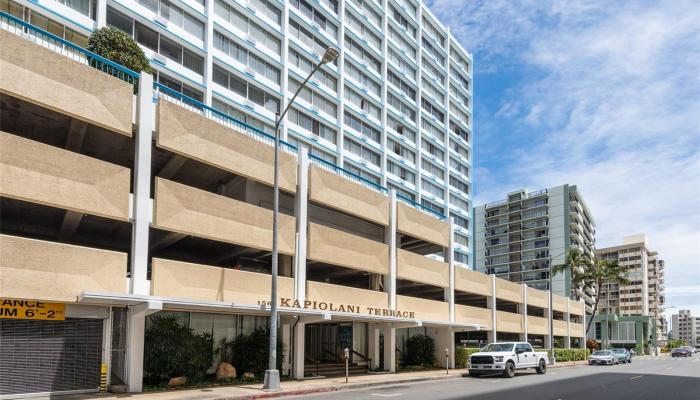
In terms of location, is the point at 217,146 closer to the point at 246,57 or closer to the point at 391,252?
the point at 391,252

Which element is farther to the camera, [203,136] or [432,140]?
[432,140]

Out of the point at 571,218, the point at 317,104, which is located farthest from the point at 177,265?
the point at 571,218

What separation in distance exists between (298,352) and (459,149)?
215 feet

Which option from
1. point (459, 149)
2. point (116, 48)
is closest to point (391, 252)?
point (116, 48)

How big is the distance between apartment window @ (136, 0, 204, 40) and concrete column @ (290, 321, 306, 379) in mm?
24088

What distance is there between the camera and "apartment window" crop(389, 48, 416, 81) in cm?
7350

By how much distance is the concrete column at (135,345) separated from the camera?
→ 2038 centimetres

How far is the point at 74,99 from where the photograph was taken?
A: 1966 cm

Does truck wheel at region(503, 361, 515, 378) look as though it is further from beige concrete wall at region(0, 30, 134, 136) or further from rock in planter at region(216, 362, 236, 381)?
beige concrete wall at region(0, 30, 134, 136)

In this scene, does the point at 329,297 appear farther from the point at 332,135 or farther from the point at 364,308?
the point at 332,135

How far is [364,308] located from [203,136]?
522 inches

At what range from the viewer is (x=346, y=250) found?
30922 millimetres

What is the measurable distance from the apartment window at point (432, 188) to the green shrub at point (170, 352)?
2249 inches

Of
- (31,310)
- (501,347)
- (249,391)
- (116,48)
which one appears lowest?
(249,391)
